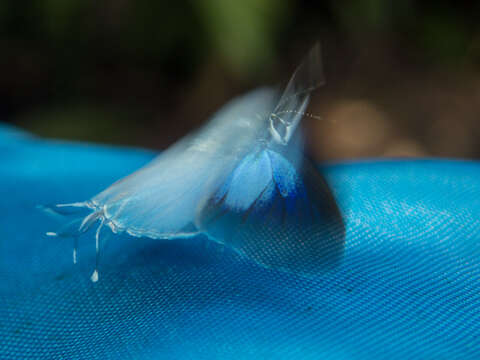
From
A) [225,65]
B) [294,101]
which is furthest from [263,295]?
[225,65]

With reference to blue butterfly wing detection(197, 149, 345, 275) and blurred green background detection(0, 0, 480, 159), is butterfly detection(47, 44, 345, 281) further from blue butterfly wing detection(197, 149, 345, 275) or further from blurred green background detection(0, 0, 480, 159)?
blurred green background detection(0, 0, 480, 159)

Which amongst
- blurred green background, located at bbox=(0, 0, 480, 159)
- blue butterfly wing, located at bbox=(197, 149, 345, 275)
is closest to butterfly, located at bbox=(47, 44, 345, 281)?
blue butterfly wing, located at bbox=(197, 149, 345, 275)

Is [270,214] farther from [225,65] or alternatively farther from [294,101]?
[225,65]

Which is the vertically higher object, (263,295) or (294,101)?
(294,101)

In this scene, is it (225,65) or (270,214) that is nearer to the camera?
(270,214)

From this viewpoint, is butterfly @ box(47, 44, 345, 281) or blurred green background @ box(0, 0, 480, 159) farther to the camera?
blurred green background @ box(0, 0, 480, 159)
